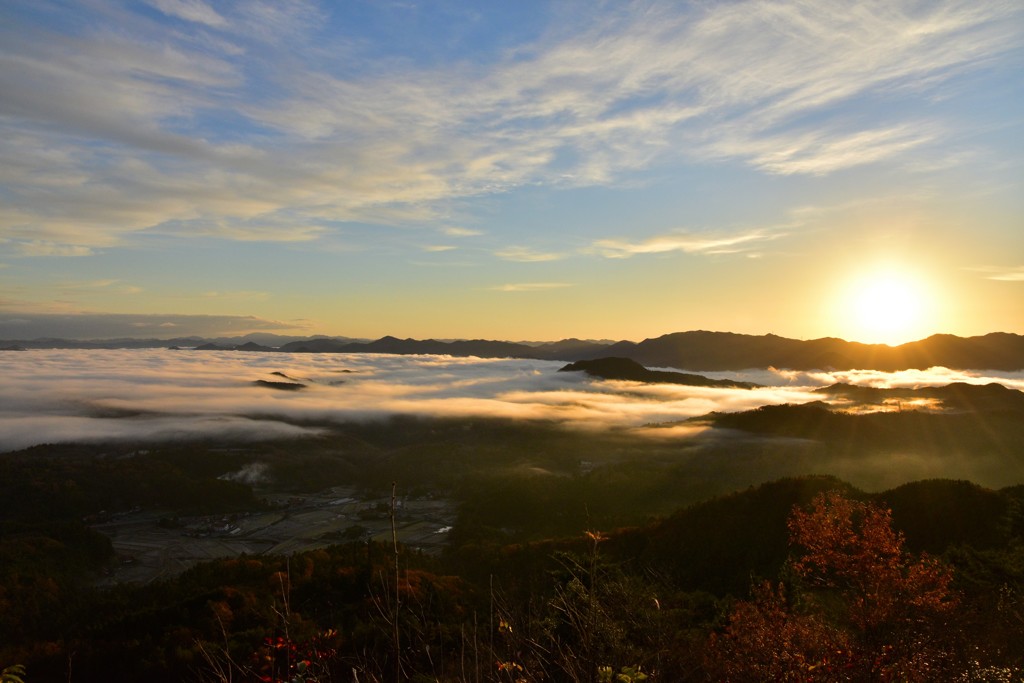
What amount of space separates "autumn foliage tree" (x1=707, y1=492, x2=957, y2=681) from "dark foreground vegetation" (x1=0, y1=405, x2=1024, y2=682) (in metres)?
0.13

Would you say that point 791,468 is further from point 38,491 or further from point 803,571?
point 38,491

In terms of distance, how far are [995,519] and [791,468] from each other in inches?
3799

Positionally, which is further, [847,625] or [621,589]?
[847,625]

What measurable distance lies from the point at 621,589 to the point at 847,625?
11.6 meters

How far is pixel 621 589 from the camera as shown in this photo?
24844mm

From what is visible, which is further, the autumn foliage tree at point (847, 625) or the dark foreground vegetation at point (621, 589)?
the autumn foliage tree at point (847, 625)

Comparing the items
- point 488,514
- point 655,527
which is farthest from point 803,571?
point 488,514

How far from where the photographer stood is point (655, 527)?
281 ft

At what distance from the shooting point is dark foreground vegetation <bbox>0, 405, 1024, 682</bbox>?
1731cm

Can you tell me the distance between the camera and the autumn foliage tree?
1977 cm

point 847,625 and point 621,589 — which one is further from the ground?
point 621,589

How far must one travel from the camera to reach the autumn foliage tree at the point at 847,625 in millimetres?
19766

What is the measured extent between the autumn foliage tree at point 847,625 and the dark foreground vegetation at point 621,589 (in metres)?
0.13

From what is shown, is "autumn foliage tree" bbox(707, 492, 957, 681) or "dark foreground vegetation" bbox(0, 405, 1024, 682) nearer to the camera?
"dark foreground vegetation" bbox(0, 405, 1024, 682)
